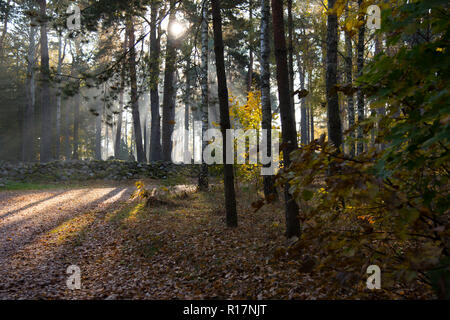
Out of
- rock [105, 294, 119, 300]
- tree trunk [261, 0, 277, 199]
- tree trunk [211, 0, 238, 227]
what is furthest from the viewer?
tree trunk [261, 0, 277, 199]

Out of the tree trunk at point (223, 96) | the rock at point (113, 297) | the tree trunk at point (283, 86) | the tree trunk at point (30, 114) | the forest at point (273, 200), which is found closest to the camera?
the forest at point (273, 200)

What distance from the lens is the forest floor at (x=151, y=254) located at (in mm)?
4438

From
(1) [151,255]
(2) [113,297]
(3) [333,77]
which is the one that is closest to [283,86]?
(3) [333,77]

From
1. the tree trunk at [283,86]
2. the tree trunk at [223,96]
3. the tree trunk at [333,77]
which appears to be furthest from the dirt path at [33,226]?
the tree trunk at [333,77]

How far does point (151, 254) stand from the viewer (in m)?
5.97

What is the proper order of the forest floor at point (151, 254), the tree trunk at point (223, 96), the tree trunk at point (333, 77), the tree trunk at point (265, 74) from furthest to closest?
the tree trunk at point (265, 74) < the tree trunk at point (333, 77) < the tree trunk at point (223, 96) < the forest floor at point (151, 254)

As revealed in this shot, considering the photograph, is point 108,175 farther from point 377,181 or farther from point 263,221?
point 377,181

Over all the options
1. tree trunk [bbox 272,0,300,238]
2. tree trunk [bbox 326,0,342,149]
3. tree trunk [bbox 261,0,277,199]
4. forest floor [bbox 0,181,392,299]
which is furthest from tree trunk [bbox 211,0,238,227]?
tree trunk [bbox 326,0,342,149]

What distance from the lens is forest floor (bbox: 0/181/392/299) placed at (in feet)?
14.6

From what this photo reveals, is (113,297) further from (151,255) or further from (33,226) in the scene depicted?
(33,226)

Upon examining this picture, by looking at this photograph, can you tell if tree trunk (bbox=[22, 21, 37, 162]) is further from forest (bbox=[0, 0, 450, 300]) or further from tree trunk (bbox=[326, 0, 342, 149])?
tree trunk (bbox=[326, 0, 342, 149])

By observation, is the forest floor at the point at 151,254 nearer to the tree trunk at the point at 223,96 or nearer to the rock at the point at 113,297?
the rock at the point at 113,297
